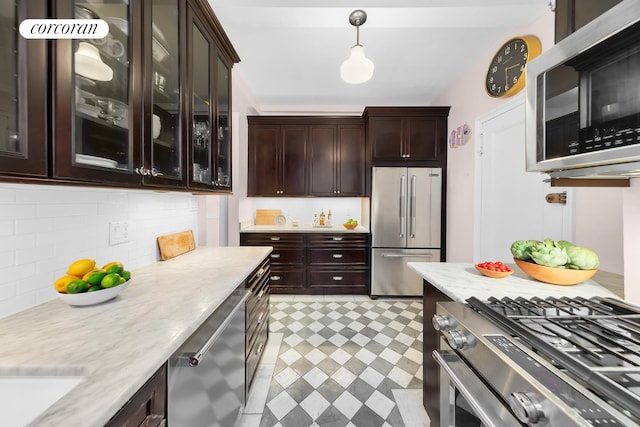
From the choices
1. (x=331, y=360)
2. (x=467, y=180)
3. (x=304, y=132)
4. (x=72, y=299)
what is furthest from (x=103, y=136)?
(x=467, y=180)

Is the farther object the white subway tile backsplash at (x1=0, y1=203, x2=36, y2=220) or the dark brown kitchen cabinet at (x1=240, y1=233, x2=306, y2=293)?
the dark brown kitchen cabinet at (x1=240, y1=233, x2=306, y2=293)

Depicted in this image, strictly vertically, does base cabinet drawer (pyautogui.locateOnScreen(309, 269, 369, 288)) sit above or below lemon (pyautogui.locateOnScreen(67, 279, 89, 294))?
below

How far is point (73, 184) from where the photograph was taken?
0.75 m

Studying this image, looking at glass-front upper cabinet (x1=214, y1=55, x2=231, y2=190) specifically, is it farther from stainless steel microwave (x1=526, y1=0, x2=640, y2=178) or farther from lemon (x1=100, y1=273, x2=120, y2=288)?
stainless steel microwave (x1=526, y1=0, x2=640, y2=178)

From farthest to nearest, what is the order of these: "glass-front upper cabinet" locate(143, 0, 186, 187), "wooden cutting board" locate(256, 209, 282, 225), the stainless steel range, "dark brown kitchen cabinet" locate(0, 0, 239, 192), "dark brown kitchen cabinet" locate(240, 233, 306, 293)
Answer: "wooden cutting board" locate(256, 209, 282, 225)
"dark brown kitchen cabinet" locate(240, 233, 306, 293)
"glass-front upper cabinet" locate(143, 0, 186, 187)
"dark brown kitchen cabinet" locate(0, 0, 239, 192)
the stainless steel range

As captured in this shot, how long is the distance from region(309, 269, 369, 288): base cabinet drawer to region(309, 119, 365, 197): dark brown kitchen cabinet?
43.1 inches

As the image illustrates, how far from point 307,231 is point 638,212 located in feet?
8.92

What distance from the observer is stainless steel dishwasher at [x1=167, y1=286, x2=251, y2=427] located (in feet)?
2.55

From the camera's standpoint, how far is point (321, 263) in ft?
10.8

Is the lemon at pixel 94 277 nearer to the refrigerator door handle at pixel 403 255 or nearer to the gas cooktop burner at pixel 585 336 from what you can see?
the gas cooktop burner at pixel 585 336

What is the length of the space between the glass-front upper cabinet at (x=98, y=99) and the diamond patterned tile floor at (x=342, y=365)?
1.56 meters

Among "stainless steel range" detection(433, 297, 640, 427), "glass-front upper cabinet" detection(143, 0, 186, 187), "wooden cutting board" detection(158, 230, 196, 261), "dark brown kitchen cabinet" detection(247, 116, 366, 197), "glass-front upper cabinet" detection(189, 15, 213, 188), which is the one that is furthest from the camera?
"dark brown kitchen cabinet" detection(247, 116, 366, 197)

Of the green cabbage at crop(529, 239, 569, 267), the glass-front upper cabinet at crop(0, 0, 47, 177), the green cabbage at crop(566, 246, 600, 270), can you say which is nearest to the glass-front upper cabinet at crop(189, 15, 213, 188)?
the glass-front upper cabinet at crop(0, 0, 47, 177)

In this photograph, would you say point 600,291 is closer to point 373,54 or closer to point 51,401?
point 51,401
